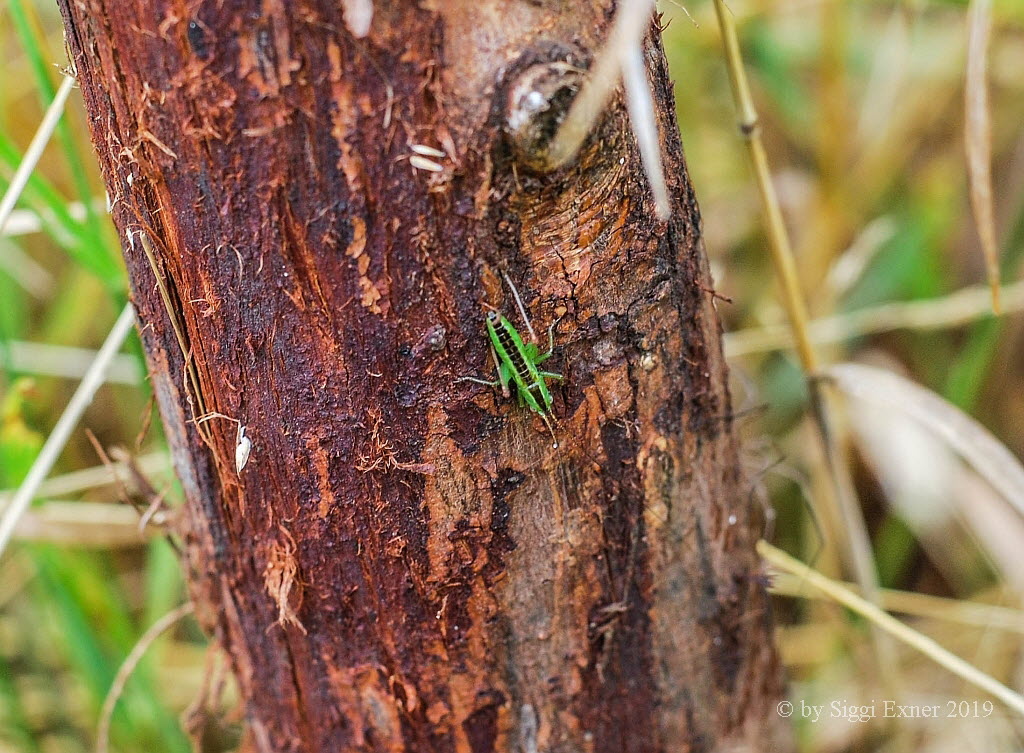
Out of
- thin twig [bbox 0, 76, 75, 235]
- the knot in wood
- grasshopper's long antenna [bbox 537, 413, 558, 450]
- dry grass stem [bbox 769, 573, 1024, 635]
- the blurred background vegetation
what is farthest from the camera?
the blurred background vegetation

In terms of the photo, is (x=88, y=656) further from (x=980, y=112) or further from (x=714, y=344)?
(x=980, y=112)

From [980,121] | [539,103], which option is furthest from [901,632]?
[539,103]

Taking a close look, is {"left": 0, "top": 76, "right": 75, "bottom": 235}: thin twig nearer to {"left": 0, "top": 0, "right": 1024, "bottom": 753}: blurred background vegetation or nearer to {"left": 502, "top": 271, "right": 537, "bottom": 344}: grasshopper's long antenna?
{"left": 0, "top": 0, "right": 1024, "bottom": 753}: blurred background vegetation

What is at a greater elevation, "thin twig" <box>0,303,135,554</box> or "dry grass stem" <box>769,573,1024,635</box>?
"thin twig" <box>0,303,135,554</box>

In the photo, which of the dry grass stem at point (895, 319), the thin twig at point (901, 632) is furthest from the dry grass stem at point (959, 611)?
the dry grass stem at point (895, 319)

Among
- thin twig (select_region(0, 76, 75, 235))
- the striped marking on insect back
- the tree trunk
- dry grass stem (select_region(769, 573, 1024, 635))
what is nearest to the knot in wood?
the tree trunk

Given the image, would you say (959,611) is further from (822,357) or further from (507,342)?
(507,342)

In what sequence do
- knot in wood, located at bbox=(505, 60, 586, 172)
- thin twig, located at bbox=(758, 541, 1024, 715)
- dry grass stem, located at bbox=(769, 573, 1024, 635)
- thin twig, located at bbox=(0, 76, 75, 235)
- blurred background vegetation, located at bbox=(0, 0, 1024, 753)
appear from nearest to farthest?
knot in wood, located at bbox=(505, 60, 586, 172) < thin twig, located at bbox=(0, 76, 75, 235) < thin twig, located at bbox=(758, 541, 1024, 715) < dry grass stem, located at bbox=(769, 573, 1024, 635) < blurred background vegetation, located at bbox=(0, 0, 1024, 753)
